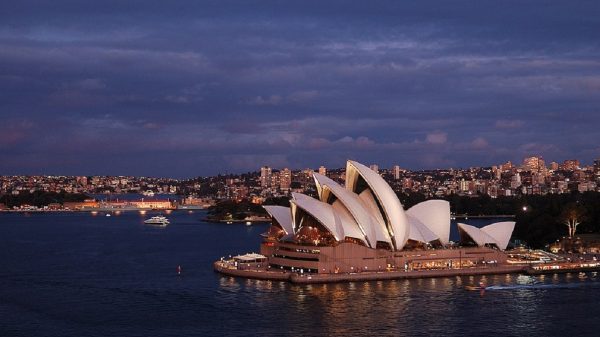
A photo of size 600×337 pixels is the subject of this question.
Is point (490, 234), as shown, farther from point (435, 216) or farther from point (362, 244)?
point (362, 244)

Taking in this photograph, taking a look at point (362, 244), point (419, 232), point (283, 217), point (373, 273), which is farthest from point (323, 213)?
point (283, 217)

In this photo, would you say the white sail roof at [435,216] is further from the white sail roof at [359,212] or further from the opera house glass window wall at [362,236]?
the white sail roof at [359,212]

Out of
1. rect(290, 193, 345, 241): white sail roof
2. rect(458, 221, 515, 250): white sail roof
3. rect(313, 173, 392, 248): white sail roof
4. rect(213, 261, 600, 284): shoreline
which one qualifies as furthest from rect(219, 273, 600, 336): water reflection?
rect(458, 221, 515, 250): white sail roof

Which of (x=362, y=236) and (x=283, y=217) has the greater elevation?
(x=283, y=217)

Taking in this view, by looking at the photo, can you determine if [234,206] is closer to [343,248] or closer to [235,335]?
[343,248]

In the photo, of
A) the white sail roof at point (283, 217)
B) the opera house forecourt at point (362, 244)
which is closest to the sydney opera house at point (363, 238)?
the opera house forecourt at point (362, 244)

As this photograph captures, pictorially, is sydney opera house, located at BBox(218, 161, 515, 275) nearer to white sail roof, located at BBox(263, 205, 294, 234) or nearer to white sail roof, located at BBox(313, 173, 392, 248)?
white sail roof, located at BBox(313, 173, 392, 248)
